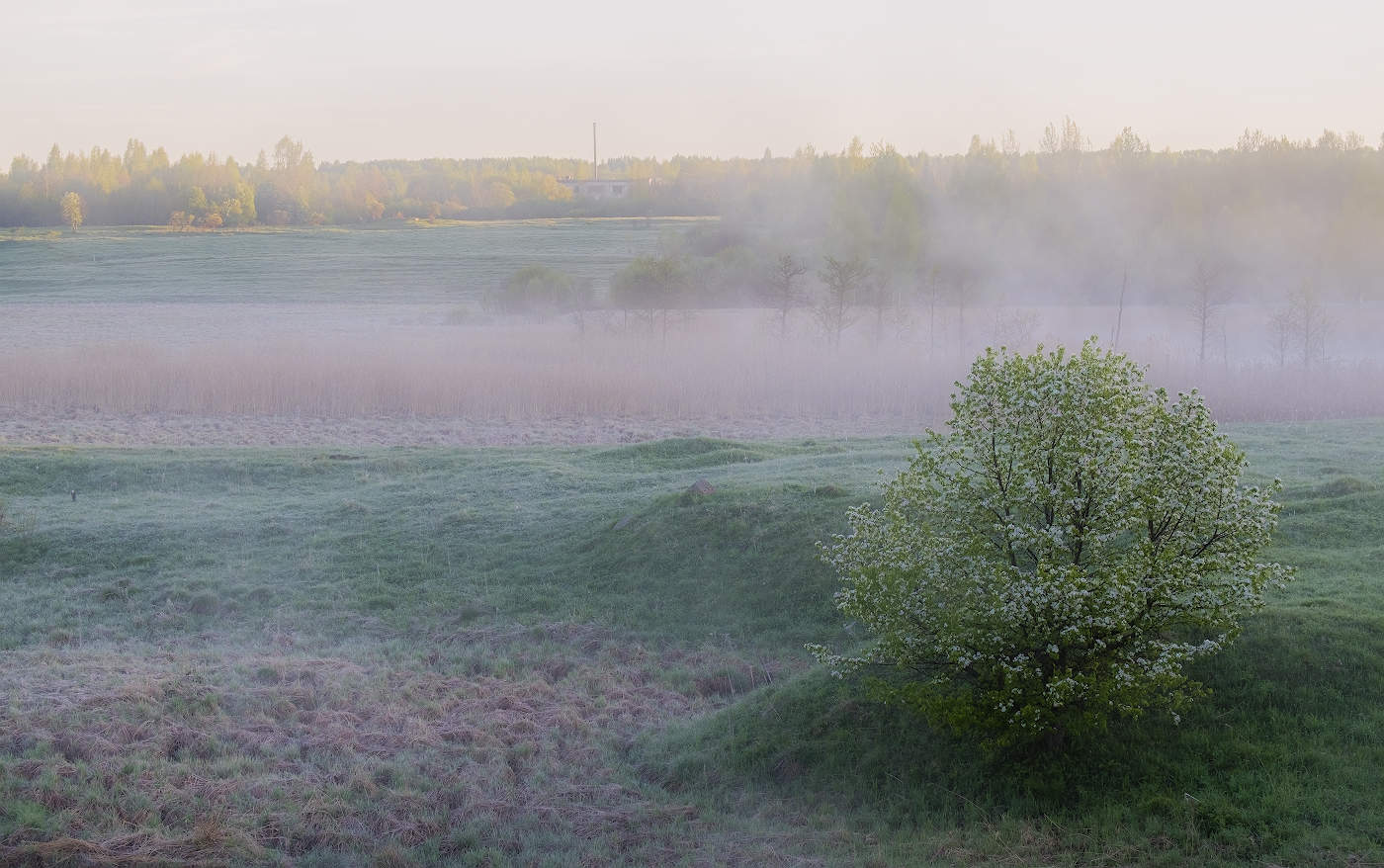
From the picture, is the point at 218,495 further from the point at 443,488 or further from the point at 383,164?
the point at 383,164

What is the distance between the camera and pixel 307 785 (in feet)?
27.5

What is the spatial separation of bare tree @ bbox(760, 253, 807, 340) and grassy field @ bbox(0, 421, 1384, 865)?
3261 cm

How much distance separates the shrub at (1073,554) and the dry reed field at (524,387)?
63.4ft

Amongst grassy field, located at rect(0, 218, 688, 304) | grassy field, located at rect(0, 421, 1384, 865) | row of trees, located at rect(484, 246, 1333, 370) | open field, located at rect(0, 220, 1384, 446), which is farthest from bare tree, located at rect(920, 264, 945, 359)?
grassy field, located at rect(0, 421, 1384, 865)

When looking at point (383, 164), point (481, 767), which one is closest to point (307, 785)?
point (481, 767)

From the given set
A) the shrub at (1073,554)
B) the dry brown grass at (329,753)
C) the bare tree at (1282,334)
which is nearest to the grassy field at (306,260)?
the bare tree at (1282,334)

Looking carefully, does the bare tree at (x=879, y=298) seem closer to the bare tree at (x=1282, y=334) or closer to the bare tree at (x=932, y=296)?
the bare tree at (x=932, y=296)

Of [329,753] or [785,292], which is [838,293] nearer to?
[785,292]

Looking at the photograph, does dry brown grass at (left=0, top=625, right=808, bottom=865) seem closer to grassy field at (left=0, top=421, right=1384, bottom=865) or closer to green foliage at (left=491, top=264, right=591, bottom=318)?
grassy field at (left=0, top=421, right=1384, bottom=865)

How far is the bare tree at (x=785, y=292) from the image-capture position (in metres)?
48.7

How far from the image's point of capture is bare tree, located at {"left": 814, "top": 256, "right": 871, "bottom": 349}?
4556 cm

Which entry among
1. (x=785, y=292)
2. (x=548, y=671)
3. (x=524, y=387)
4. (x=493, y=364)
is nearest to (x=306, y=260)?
(x=785, y=292)

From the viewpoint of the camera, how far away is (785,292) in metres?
49.1

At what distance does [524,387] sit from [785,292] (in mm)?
20234
